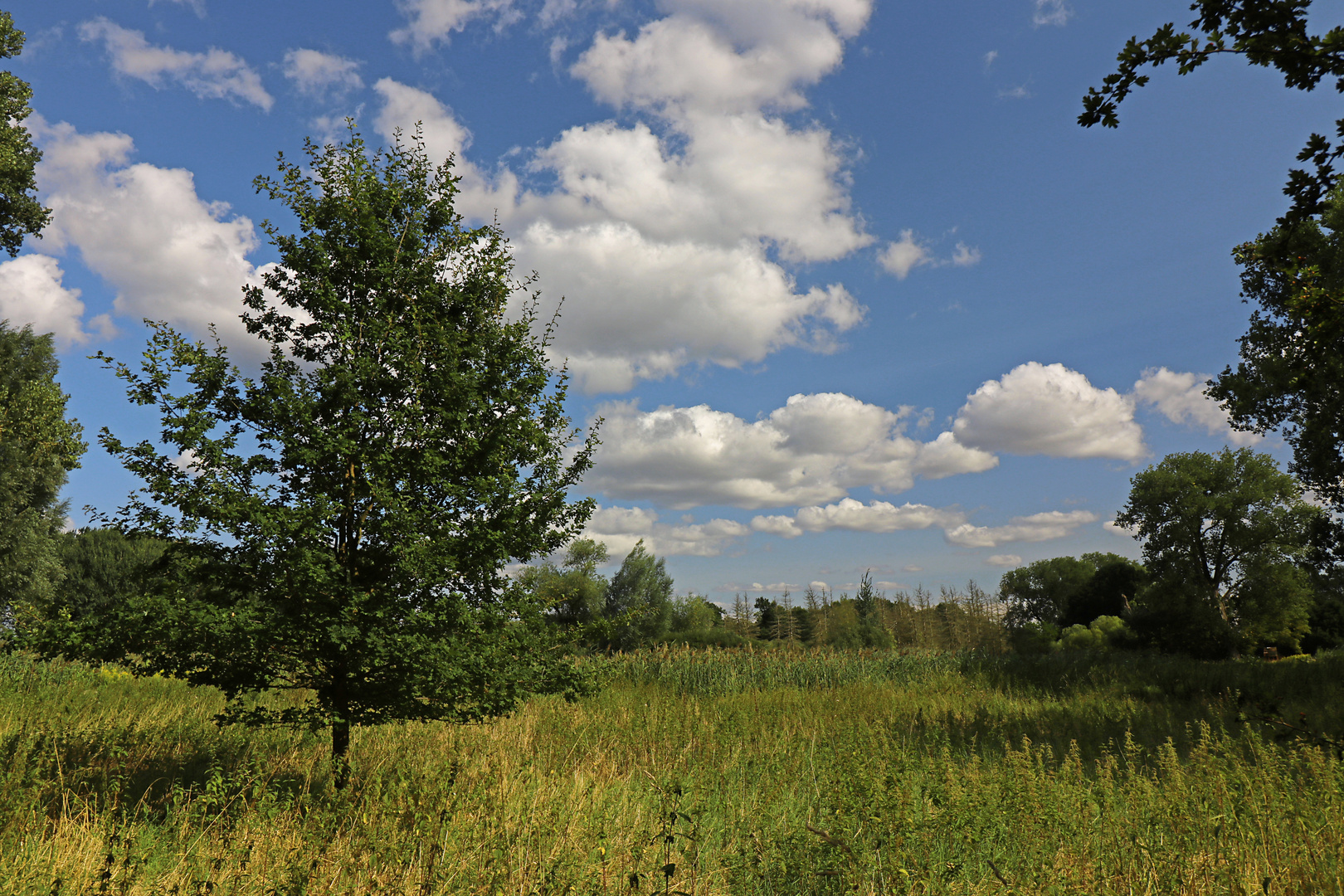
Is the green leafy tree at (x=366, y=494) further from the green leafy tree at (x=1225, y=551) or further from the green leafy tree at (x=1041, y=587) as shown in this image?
the green leafy tree at (x=1041, y=587)

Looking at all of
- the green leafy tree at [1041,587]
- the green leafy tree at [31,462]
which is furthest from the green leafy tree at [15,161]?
the green leafy tree at [1041,587]

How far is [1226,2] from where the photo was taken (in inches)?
201

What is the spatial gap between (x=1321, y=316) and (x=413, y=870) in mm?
7953

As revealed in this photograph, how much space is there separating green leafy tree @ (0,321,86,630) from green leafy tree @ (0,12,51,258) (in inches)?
184

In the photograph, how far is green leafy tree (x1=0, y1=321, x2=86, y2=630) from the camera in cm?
2088

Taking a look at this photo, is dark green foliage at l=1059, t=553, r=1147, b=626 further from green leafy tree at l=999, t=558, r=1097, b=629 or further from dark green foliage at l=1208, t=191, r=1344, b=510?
dark green foliage at l=1208, t=191, r=1344, b=510

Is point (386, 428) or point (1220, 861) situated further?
point (386, 428)

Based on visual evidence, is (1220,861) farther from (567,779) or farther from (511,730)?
(511,730)

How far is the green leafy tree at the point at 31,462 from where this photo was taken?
822 inches

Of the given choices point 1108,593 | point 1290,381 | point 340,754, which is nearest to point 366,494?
point 340,754

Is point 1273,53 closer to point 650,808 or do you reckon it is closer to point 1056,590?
point 650,808

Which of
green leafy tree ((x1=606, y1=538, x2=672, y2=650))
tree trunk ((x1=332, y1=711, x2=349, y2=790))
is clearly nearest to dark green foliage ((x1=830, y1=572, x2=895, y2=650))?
green leafy tree ((x1=606, y1=538, x2=672, y2=650))

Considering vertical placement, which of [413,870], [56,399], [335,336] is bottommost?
[413,870]

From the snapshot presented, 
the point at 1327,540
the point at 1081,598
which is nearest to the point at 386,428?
the point at 1327,540
